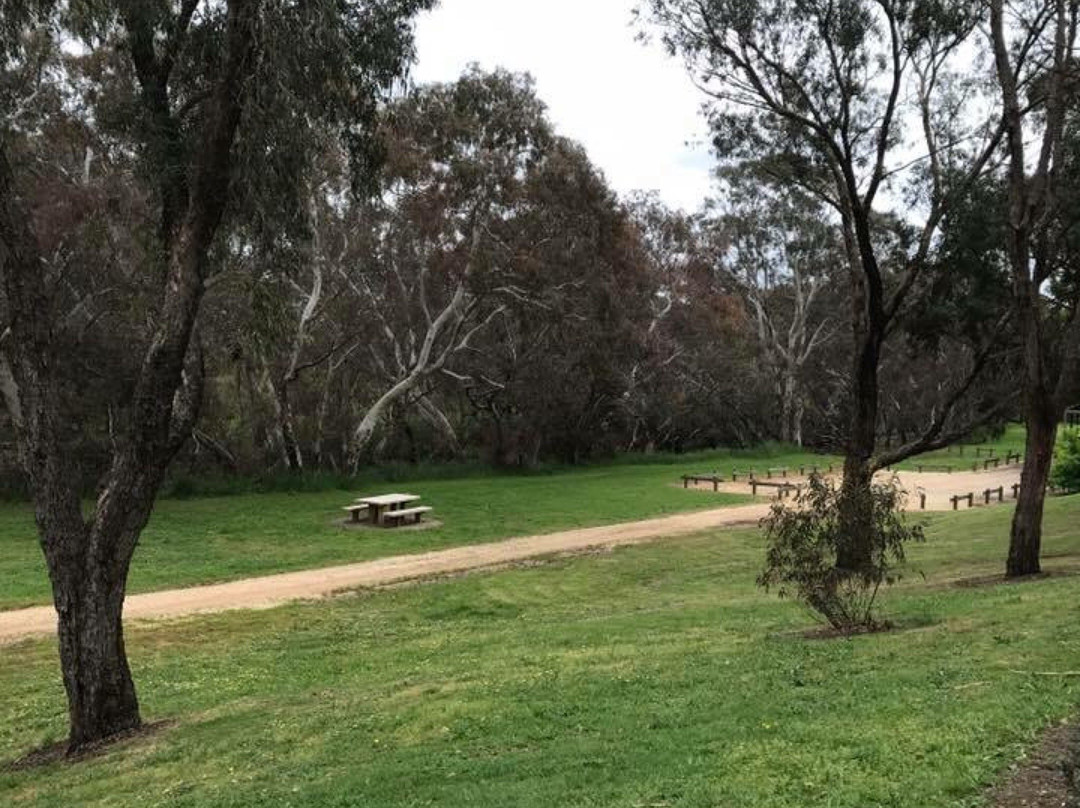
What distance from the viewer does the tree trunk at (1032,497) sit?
1298 centimetres

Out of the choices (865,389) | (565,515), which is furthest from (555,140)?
(865,389)

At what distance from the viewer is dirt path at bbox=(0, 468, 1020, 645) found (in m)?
13.9

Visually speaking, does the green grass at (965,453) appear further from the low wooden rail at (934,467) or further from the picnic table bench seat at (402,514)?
the picnic table bench seat at (402,514)

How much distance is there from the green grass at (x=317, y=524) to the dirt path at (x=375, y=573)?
66cm

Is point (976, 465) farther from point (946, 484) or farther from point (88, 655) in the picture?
point (88, 655)

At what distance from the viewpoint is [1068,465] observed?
2766 cm

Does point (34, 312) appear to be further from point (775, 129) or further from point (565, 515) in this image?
point (565, 515)

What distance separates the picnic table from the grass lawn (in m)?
8.40

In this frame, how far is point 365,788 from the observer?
5.62m

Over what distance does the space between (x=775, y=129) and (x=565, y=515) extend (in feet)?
39.3

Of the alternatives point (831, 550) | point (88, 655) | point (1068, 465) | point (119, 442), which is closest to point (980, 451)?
point (1068, 465)

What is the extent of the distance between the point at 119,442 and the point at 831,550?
6890 millimetres

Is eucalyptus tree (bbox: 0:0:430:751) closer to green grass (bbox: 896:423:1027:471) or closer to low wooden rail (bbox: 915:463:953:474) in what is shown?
green grass (bbox: 896:423:1027:471)

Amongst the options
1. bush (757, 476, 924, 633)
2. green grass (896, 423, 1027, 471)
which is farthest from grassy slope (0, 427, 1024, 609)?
green grass (896, 423, 1027, 471)
